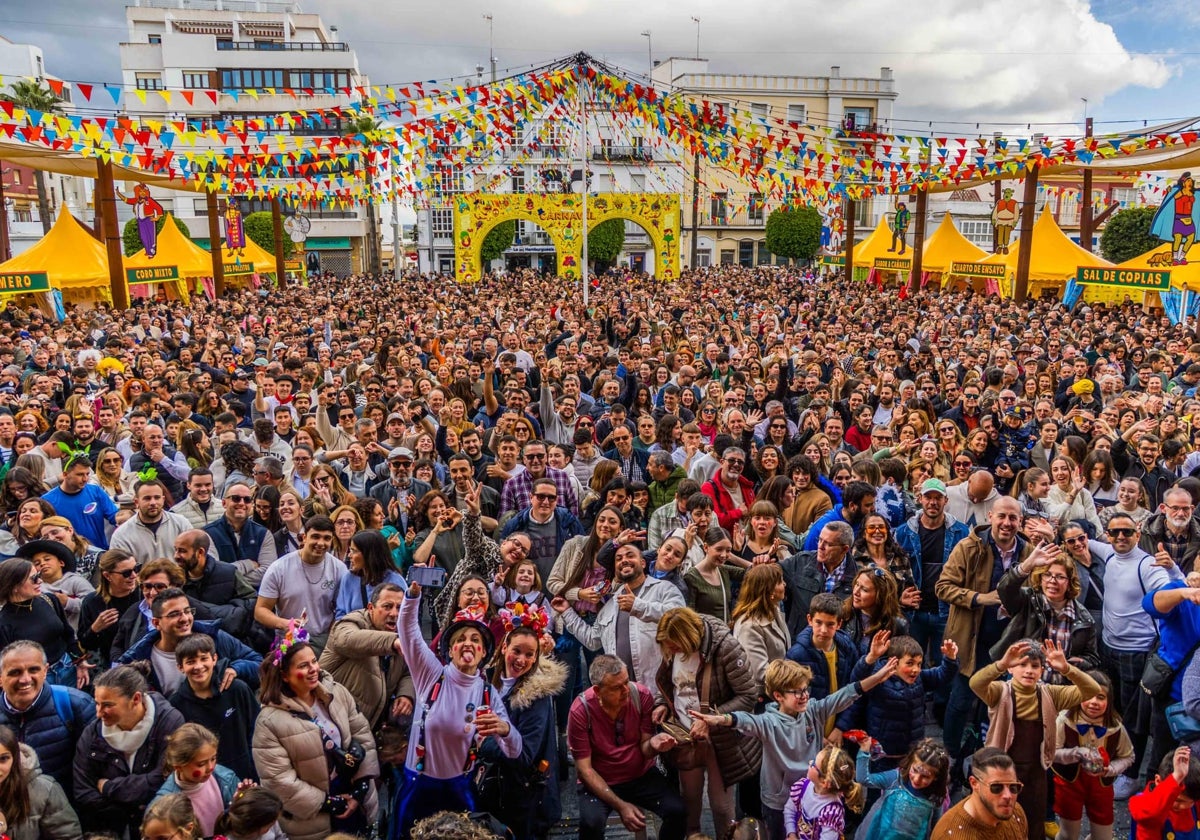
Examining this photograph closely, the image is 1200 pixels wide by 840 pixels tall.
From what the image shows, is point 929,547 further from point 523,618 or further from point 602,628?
point 523,618

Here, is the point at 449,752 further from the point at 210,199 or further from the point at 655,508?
the point at 210,199

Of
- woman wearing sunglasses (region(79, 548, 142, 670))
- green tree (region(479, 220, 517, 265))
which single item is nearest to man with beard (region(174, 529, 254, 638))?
woman wearing sunglasses (region(79, 548, 142, 670))

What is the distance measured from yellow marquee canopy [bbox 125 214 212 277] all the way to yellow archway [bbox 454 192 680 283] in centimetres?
1062

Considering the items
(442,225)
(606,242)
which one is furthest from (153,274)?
(442,225)

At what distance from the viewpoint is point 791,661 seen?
149 inches

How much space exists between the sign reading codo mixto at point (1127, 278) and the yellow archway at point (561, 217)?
1743 centimetres

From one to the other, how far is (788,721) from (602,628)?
3.38 feet

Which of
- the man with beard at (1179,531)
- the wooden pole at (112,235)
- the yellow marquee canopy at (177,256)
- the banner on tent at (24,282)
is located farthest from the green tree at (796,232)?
the man with beard at (1179,531)

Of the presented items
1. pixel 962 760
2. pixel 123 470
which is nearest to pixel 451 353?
pixel 123 470

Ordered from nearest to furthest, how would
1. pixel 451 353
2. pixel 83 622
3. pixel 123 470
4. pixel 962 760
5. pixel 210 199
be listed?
pixel 83 622
pixel 962 760
pixel 123 470
pixel 451 353
pixel 210 199

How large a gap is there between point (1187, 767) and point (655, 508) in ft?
11.2

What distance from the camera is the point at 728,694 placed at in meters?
3.82

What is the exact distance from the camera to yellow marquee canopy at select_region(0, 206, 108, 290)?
19312 mm

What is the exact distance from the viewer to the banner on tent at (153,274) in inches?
810
